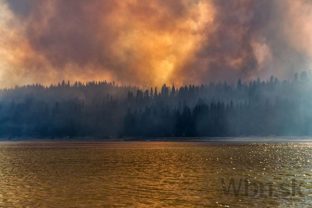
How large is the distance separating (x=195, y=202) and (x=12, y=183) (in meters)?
43.6

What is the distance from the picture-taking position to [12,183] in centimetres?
8475

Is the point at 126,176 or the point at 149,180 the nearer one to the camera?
the point at 149,180

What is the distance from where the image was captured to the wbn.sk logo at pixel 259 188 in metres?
65.4

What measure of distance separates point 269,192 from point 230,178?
22.9 metres

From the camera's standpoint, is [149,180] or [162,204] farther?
[149,180]

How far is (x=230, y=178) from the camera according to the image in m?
90.7

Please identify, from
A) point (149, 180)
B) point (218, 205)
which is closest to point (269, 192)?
point (218, 205)

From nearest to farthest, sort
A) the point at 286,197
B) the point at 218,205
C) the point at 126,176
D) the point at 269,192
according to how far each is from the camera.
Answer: the point at 218,205 < the point at 286,197 < the point at 269,192 < the point at 126,176

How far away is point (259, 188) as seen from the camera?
7306 cm

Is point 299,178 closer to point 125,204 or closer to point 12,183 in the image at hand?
point 125,204

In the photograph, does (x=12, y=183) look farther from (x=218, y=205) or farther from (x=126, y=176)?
(x=218, y=205)

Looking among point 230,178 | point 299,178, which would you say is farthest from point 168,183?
point 299,178

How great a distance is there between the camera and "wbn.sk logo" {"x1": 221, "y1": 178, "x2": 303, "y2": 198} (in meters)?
65.4

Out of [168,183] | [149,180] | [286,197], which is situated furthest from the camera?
[149,180]
